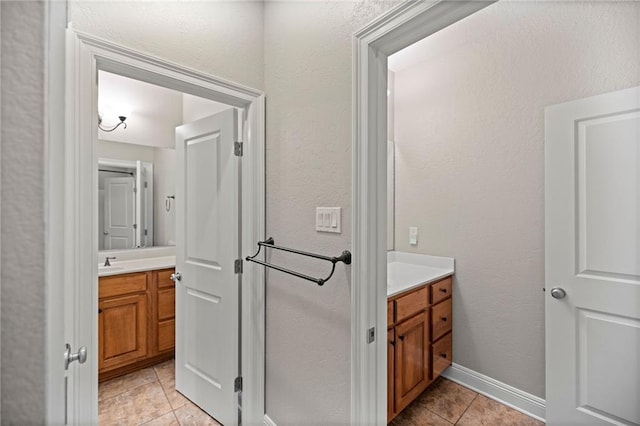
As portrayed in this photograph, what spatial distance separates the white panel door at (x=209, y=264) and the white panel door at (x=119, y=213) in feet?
3.76

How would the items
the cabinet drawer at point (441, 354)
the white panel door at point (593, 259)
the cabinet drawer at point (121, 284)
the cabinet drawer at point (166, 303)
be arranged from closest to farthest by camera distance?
1. the white panel door at point (593, 259)
2. the cabinet drawer at point (441, 354)
3. the cabinet drawer at point (121, 284)
4. the cabinet drawer at point (166, 303)

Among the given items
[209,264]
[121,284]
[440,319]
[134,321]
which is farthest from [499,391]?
[121,284]

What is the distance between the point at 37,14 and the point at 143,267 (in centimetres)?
271

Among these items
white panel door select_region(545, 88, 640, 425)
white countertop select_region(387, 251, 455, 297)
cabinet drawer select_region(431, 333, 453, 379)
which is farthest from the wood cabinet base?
white panel door select_region(545, 88, 640, 425)

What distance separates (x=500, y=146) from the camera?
2.10 m

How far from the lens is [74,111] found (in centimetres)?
114

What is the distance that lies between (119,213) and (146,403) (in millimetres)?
1701

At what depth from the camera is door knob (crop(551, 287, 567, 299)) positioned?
169 centimetres

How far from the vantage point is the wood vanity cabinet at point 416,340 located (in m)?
1.75

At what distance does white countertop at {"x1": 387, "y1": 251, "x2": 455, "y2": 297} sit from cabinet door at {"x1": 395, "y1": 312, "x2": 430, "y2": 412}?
0.69 feet

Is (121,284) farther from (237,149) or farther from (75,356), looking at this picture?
(237,149)

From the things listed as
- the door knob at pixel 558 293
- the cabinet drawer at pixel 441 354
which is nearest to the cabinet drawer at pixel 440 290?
the cabinet drawer at pixel 441 354

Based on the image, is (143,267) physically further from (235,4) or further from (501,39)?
(501,39)

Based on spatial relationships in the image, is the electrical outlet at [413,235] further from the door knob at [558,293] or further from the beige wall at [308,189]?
the beige wall at [308,189]
